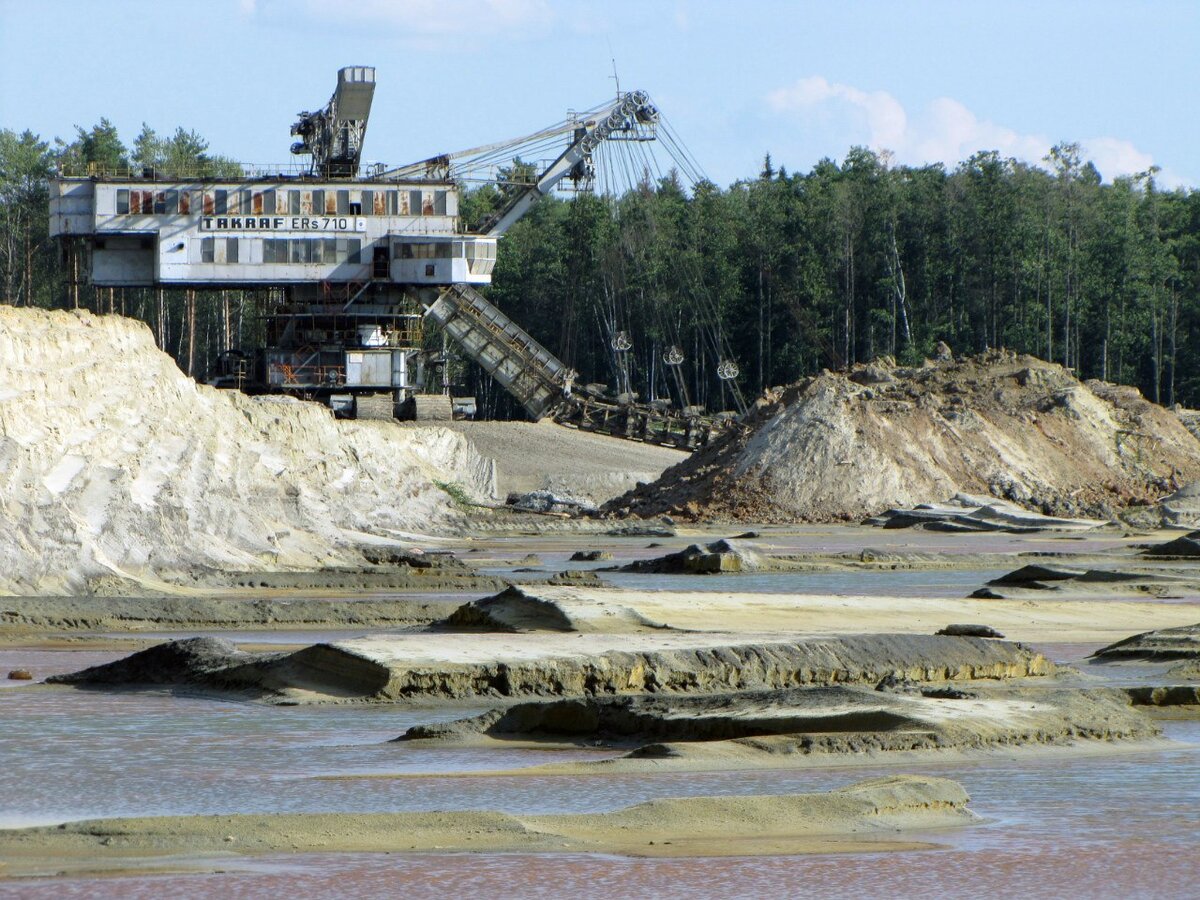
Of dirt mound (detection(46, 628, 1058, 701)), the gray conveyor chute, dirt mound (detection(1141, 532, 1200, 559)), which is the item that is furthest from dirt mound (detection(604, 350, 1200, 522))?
dirt mound (detection(46, 628, 1058, 701))

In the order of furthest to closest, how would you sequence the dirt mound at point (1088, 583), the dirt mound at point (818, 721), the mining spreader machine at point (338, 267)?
the mining spreader machine at point (338, 267) → the dirt mound at point (1088, 583) → the dirt mound at point (818, 721)

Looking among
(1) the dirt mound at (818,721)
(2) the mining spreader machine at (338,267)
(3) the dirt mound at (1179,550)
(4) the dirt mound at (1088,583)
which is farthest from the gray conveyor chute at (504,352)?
(1) the dirt mound at (818,721)

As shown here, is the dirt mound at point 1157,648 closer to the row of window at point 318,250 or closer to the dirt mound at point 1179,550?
the dirt mound at point 1179,550

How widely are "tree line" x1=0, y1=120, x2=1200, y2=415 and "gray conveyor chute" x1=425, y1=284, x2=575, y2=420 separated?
14.6 m

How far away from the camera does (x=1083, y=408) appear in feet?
208

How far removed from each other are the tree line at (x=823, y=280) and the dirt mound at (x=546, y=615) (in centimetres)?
6684

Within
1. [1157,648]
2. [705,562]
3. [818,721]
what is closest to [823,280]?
[705,562]

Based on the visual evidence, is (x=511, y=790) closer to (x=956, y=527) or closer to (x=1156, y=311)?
(x=956, y=527)

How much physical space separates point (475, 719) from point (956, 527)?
38.8 meters

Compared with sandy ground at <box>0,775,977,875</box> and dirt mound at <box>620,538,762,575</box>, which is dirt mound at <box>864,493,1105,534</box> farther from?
sandy ground at <box>0,775,977,875</box>

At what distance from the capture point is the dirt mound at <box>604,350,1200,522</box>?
57375mm

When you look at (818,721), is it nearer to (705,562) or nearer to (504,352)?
(705,562)

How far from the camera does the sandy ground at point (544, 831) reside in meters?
10.5

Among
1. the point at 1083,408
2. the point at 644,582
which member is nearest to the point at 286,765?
the point at 644,582
